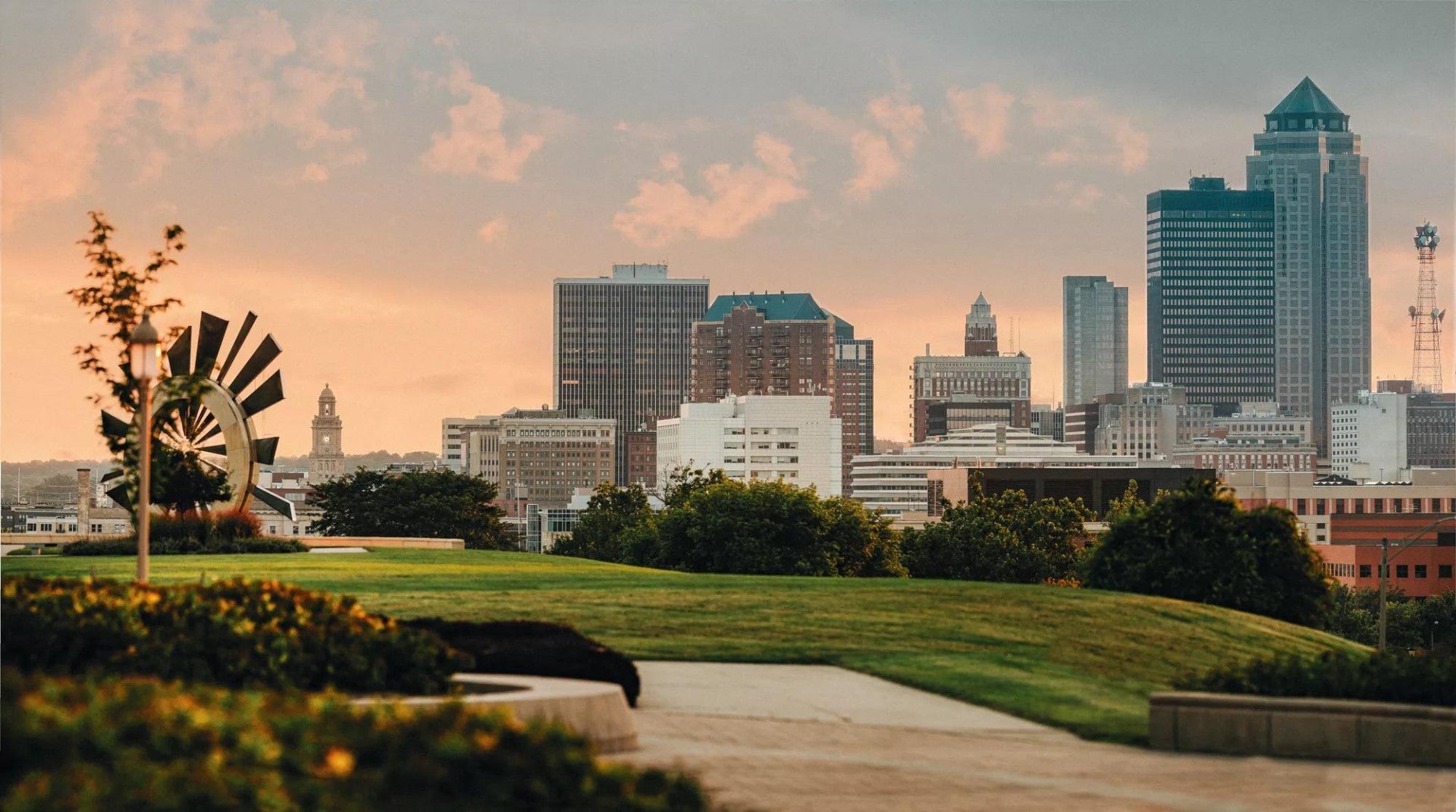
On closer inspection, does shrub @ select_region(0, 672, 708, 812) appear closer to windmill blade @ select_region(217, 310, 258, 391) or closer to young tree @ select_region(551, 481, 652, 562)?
windmill blade @ select_region(217, 310, 258, 391)

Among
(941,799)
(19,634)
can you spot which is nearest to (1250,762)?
(941,799)

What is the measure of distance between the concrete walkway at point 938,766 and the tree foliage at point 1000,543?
145 feet

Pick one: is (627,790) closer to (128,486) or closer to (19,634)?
(19,634)

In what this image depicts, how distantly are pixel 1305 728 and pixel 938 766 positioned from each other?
3.65m

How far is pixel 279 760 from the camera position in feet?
28.0

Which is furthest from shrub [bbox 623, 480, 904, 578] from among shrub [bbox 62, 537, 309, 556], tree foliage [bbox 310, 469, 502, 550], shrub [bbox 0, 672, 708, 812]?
shrub [bbox 0, 672, 708, 812]

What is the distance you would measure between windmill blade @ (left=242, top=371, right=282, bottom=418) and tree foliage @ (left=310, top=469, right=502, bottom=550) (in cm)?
3512

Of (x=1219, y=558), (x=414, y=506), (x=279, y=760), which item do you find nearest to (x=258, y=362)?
(x=1219, y=558)

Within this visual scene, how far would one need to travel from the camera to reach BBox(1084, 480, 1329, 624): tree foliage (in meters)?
30.4

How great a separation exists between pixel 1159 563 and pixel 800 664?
1176 centimetres

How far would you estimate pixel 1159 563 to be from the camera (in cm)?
3119

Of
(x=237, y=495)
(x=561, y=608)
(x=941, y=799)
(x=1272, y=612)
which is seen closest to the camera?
(x=941, y=799)

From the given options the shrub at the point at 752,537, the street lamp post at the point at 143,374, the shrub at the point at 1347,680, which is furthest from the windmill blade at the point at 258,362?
the shrub at the point at 1347,680

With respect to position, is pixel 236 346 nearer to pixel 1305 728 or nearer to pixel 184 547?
pixel 184 547
